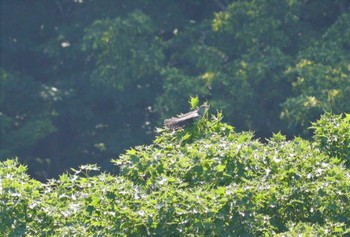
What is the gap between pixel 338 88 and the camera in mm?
18828

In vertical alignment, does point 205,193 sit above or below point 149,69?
below

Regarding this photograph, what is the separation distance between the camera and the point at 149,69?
2097 centimetres

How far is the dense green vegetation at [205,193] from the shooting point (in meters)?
8.66

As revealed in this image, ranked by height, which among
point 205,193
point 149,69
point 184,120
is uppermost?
point 149,69

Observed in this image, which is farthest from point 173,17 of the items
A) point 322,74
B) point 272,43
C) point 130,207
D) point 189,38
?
point 130,207

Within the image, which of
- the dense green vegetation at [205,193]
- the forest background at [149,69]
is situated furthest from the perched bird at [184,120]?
the forest background at [149,69]

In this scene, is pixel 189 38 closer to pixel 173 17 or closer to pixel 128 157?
pixel 173 17

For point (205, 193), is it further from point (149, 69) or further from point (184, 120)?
point (149, 69)

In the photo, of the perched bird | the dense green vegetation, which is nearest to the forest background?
the perched bird

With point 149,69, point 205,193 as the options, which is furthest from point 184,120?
point 149,69

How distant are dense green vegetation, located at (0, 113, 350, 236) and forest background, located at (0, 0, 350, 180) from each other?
8.79 m

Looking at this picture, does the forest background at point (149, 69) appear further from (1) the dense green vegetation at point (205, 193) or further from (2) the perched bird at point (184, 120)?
(1) the dense green vegetation at point (205, 193)

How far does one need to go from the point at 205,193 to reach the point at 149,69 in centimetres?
1225

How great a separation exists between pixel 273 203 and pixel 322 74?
33.7ft
